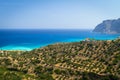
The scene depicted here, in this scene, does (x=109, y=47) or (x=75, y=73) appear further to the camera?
(x=109, y=47)

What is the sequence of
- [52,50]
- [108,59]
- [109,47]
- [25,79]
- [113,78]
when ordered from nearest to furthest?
[25,79] → [113,78] → [108,59] → [109,47] → [52,50]

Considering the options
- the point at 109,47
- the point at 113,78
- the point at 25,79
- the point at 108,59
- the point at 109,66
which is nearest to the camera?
the point at 25,79

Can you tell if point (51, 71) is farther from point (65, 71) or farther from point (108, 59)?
point (108, 59)

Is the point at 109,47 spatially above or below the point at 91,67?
above

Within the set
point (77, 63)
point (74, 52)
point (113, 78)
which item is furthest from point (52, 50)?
point (113, 78)

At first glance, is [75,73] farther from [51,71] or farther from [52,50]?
[52,50]

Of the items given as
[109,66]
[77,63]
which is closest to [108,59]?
[109,66]
